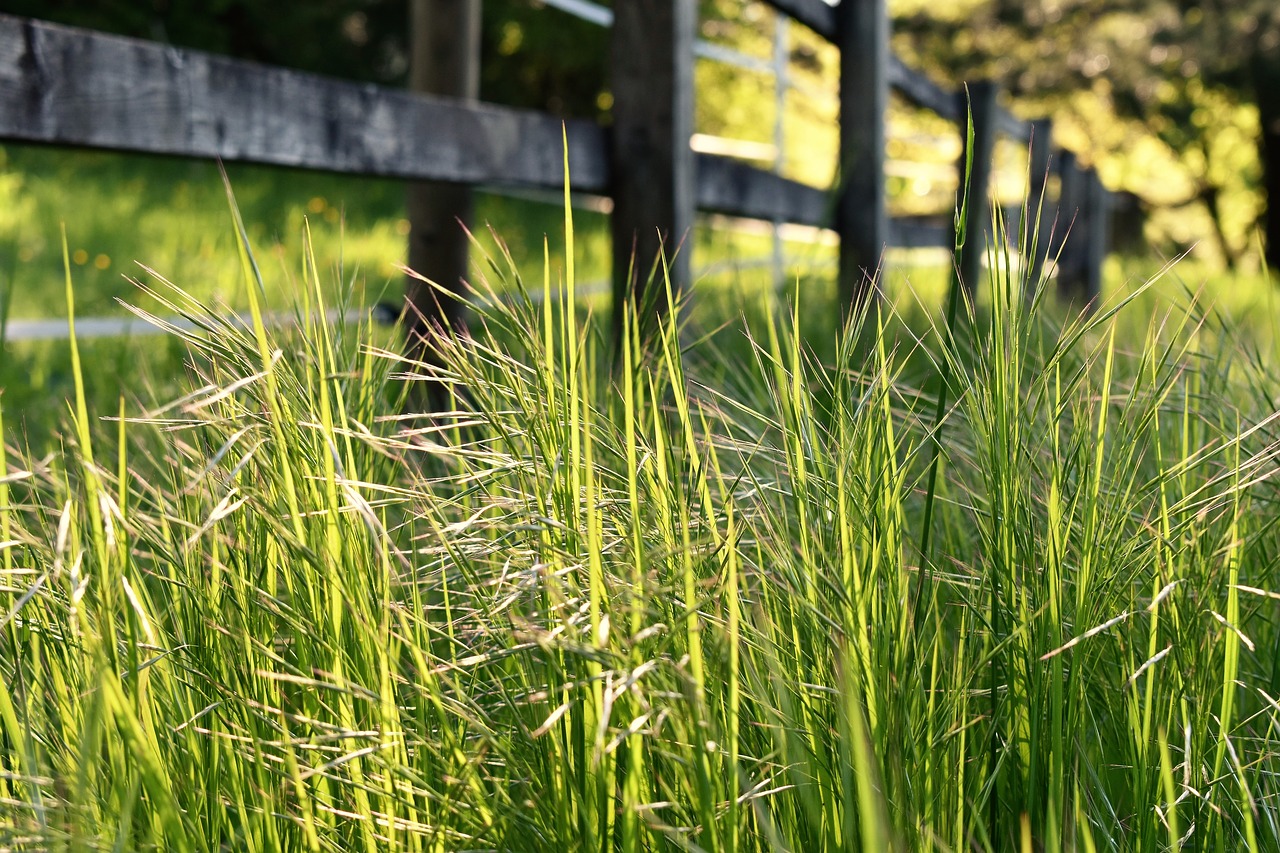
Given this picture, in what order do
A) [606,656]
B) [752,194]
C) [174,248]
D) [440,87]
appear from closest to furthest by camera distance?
[606,656] → [440,87] → [752,194] → [174,248]

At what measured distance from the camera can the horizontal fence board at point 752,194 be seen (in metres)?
3.12

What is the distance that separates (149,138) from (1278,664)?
158 centimetres

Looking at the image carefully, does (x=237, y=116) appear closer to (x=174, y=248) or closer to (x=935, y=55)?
(x=174, y=248)

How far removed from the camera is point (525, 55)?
41.7 feet

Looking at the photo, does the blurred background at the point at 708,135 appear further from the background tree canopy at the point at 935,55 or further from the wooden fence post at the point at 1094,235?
the wooden fence post at the point at 1094,235

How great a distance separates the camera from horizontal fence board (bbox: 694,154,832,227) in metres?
3.12

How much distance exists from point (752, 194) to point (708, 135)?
11.5 meters

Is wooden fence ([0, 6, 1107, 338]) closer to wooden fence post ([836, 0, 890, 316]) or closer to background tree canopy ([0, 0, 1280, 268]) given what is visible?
wooden fence post ([836, 0, 890, 316])

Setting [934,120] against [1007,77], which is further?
[934,120]

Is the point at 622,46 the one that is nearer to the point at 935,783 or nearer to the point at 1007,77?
the point at 935,783

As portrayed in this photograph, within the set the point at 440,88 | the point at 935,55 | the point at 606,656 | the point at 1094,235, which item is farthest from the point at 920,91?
the point at 935,55

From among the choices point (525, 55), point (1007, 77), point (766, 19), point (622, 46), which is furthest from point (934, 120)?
point (622, 46)

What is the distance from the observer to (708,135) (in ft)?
47.9

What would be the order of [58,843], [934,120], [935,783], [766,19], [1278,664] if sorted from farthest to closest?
[934,120], [766,19], [1278,664], [935,783], [58,843]
